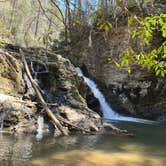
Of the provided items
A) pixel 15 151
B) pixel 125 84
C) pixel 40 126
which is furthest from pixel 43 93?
pixel 125 84

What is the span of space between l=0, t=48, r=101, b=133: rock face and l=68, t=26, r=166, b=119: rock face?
2.26 metres

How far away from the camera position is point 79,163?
5.88 metres

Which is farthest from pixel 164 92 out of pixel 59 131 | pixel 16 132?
pixel 16 132

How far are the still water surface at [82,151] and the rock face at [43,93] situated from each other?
0.80 metres

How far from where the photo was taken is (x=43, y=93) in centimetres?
1109

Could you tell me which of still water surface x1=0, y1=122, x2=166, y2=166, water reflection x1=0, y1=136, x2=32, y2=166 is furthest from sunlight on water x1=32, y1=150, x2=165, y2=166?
water reflection x1=0, y1=136, x2=32, y2=166

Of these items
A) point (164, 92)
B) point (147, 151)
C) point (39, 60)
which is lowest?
point (147, 151)

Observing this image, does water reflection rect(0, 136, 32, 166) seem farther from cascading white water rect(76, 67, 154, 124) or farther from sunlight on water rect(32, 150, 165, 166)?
cascading white water rect(76, 67, 154, 124)

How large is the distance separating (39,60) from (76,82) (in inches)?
67.9

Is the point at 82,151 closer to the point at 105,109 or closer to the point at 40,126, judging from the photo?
the point at 40,126

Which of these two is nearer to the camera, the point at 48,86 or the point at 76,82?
the point at 48,86

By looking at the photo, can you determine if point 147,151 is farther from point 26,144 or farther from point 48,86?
point 48,86

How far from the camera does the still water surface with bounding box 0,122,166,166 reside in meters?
5.92

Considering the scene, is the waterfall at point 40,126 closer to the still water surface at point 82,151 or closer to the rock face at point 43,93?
the rock face at point 43,93
